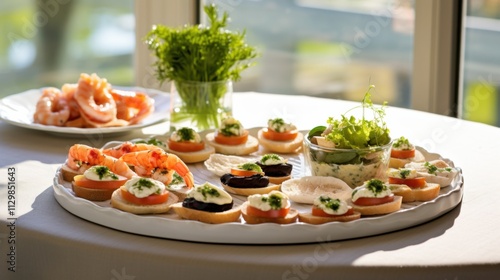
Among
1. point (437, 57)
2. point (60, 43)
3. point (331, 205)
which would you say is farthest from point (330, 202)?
point (60, 43)

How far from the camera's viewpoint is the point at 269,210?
6.17 feet

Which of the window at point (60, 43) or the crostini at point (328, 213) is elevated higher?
the window at point (60, 43)

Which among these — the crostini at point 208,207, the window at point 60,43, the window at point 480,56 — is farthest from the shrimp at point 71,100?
the window at point 60,43

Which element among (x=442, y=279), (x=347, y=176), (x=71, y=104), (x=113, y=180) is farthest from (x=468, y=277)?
(x=71, y=104)

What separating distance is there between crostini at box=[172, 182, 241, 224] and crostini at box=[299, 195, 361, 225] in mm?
152

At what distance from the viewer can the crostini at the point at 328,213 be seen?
1887 mm

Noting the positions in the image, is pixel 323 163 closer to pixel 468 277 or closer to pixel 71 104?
pixel 468 277

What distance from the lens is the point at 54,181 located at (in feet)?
6.97

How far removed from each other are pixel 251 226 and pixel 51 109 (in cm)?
114

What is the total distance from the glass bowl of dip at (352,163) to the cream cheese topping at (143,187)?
0.42m

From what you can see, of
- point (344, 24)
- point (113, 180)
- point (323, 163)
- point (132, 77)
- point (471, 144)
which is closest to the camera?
point (113, 180)

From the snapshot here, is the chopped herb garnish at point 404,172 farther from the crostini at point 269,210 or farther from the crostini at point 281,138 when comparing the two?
the crostini at point 281,138

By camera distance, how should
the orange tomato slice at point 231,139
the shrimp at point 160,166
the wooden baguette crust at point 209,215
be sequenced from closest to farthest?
the wooden baguette crust at point 209,215, the shrimp at point 160,166, the orange tomato slice at point 231,139

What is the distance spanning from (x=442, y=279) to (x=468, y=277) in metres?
0.05
